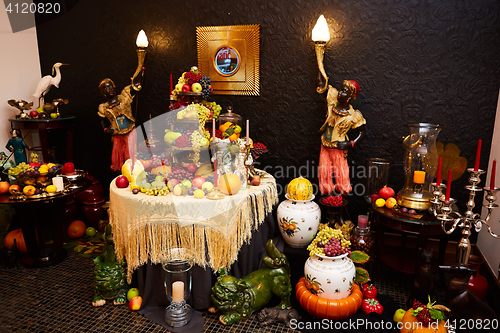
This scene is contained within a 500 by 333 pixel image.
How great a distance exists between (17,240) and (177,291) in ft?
7.06

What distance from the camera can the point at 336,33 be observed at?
12.1 feet

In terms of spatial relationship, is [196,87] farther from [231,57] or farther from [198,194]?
[231,57]

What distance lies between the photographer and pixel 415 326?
91.4 inches

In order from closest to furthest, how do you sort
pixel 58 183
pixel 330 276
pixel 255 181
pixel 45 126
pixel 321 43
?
pixel 330 276, pixel 255 181, pixel 58 183, pixel 321 43, pixel 45 126

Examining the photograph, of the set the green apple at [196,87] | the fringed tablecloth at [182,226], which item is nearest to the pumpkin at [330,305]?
the fringed tablecloth at [182,226]

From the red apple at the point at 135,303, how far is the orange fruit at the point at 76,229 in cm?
166

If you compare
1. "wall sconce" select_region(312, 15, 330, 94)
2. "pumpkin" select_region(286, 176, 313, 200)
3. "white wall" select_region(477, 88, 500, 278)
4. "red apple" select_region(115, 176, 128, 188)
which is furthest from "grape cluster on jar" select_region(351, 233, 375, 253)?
"red apple" select_region(115, 176, 128, 188)

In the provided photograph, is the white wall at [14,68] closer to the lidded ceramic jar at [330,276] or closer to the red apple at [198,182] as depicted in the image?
the red apple at [198,182]

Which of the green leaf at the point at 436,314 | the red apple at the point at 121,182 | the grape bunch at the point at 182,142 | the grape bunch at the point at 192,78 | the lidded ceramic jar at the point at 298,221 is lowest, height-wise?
the green leaf at the point at 436,314

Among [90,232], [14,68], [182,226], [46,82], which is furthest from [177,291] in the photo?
[14,68]

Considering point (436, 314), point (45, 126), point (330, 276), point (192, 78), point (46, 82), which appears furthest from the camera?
point (46, 82)

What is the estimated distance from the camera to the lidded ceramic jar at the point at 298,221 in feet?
10.7

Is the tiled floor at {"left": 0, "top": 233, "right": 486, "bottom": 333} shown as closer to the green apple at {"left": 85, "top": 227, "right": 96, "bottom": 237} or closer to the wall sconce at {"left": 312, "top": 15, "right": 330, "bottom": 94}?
the green apple at {"left": 85, "top": 227, "right": 96, "bottom": 237}

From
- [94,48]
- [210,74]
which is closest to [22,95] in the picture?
[94,48]
